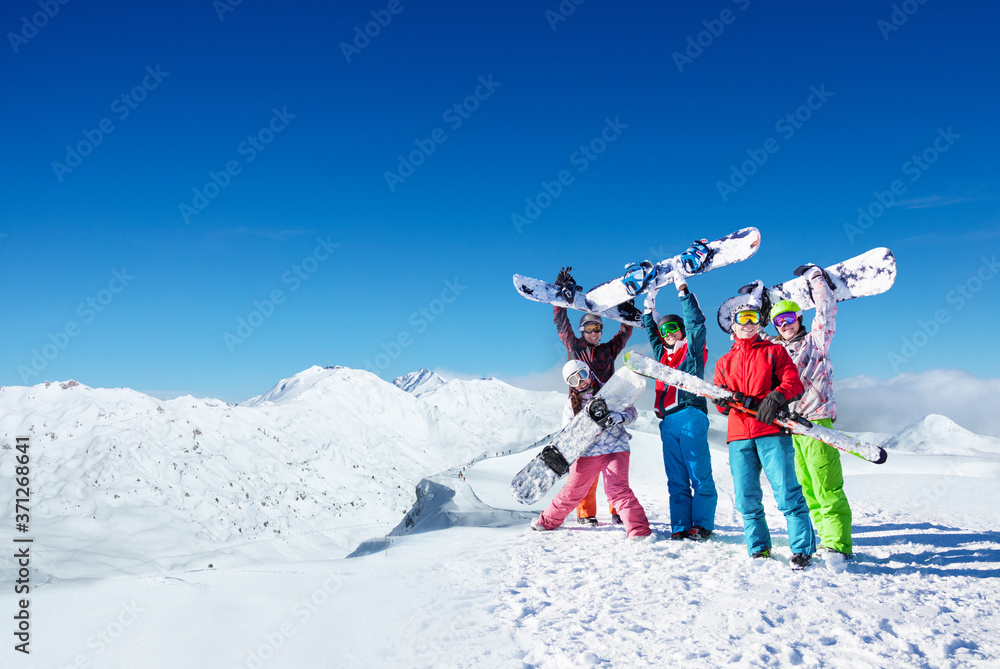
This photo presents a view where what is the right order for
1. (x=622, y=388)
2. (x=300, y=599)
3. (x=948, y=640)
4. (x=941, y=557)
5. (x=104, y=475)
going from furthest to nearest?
(x=104, y=475), (x=622, y=388), (x=941, y=557), (x=300, y=599), (x=948, y=640)

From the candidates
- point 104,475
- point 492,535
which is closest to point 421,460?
point 104,475

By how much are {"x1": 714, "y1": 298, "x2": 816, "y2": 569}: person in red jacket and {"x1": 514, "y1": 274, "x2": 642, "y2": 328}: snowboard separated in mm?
1657

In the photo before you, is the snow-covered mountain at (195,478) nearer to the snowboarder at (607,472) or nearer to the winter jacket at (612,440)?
the snowboarder at (607,472)

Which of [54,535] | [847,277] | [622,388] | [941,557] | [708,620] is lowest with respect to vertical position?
[54,535]

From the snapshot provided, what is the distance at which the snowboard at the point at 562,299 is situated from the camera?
6191 mm

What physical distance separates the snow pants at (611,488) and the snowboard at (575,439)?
0.15 meters

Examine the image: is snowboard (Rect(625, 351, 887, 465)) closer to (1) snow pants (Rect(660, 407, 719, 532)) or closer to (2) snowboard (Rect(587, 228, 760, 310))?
(1) snow pants (Rect(660, 407, 719, 532))

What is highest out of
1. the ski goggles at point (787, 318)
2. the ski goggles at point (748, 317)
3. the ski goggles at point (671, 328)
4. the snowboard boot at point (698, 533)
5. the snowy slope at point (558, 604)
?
the ski goggles at point (671, 328)

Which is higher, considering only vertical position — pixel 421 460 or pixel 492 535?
pixel 421 460

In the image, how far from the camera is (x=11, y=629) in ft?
9.85

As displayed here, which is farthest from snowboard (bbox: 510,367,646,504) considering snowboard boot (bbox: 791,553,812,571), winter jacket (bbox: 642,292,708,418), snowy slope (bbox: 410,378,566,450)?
snowy slope (bbox: 410,378,566,450)

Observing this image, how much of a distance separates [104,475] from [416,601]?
20899 mm

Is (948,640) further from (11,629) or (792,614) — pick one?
(11,629)

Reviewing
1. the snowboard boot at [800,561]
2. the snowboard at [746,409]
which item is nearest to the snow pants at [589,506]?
the snowboard at [746,409]
